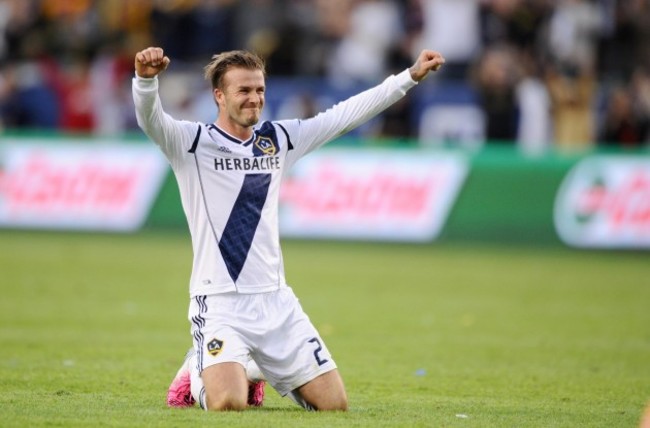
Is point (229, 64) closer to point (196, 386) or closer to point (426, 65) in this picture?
point (426, 65)

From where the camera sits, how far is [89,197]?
22.7 meters

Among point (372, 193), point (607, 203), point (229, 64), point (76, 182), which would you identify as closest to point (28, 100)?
point (76, 182)

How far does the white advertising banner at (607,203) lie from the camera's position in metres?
20.7

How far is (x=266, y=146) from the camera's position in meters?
8.84

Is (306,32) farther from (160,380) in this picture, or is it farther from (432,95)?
(160,380)

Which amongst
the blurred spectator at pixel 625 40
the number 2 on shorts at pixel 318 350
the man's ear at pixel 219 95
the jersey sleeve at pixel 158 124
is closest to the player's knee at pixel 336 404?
the number 2 on shorts at pixel 318 350

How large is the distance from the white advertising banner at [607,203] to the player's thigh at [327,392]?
42.6ft

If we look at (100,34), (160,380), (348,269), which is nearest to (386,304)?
(348,269)

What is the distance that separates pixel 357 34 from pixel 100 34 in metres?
5.77

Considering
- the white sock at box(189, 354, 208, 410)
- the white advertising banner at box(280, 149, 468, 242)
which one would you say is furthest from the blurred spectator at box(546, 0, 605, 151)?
the white sock at box(189, 354, 208, 410)

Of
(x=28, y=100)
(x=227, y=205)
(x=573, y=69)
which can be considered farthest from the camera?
(x=28, y=100)

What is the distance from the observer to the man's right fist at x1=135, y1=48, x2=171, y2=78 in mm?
7855

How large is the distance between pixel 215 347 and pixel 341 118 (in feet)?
5.93

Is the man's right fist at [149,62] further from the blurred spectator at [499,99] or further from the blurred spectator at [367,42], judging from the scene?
the blurred spectator at [367,42]
